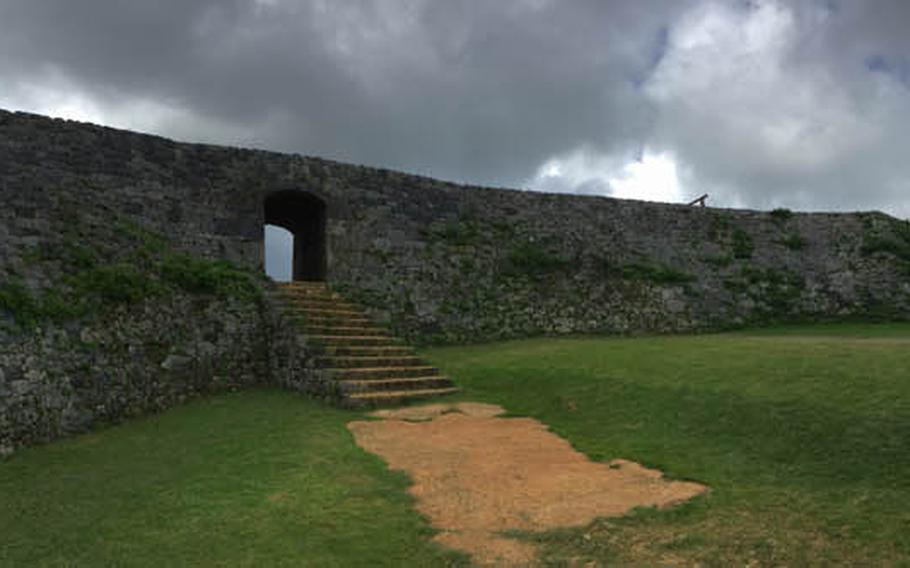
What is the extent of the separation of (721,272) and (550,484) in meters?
15.1

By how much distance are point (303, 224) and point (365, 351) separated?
6.72 metres

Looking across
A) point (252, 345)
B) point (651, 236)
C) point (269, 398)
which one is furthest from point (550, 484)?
point (651, 236)

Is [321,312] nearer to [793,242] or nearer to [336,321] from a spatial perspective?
[336,321]

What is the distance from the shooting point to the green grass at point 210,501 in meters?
4.41

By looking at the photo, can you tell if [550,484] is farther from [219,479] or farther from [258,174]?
[258,174]

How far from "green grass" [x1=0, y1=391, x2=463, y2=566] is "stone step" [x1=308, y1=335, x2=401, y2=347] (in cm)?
261

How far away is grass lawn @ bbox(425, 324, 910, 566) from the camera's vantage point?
13.8 feet

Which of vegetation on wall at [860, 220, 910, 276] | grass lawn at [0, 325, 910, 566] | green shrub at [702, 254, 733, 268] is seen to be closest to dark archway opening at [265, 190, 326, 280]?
grass lawn at [0, 325, 910, 566]

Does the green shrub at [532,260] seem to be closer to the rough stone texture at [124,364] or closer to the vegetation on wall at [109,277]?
the vegetation on wall at [109,277]

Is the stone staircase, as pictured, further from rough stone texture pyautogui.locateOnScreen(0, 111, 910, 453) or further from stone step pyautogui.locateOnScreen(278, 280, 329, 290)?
rough stone texture pyautogui.locateOnScreen(0, 111, 910, 453)

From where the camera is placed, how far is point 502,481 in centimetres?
586

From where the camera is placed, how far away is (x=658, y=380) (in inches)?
344

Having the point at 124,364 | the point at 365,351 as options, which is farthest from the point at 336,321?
the point at 124,364

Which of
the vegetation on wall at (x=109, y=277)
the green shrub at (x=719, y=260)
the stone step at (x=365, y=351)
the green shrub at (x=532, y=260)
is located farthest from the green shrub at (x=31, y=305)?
the green shrub at (x=719, y=260)
